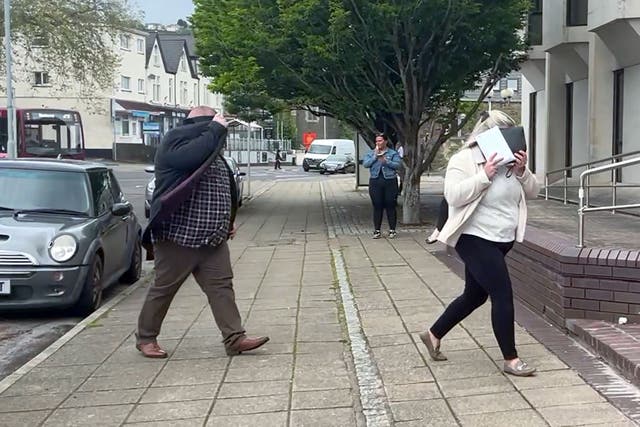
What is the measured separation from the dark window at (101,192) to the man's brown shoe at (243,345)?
11.3 ft

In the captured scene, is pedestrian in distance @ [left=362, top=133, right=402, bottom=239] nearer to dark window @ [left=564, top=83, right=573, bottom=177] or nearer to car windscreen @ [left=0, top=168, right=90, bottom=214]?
car windscreen @ [left=0, top=168, right=90, bottom=214]

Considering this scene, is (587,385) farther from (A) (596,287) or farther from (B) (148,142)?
(B) (148,142)

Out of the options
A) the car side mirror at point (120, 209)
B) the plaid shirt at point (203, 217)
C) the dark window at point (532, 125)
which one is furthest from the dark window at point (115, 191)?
the dark window at point (532, 125)

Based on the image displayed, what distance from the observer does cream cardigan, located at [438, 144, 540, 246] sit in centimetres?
487

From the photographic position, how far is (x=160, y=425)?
4500 millimetres

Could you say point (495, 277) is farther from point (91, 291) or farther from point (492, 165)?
point (91, 291)

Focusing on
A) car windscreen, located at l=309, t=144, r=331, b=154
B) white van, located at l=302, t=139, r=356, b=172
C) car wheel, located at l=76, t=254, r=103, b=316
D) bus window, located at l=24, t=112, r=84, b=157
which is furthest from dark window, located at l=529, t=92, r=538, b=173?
car windscreen, located at l=309, t=144, r=331, b=154

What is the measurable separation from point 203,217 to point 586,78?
18461 millimetres

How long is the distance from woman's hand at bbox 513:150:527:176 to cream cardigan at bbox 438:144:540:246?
0.16 feet

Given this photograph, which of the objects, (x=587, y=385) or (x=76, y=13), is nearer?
(x=587, y=385)

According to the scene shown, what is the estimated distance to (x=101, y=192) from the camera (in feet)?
30.4

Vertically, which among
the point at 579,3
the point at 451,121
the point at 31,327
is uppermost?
the point at 579,3

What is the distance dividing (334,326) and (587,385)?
8.19ft

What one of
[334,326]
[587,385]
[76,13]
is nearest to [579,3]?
[334,326]
